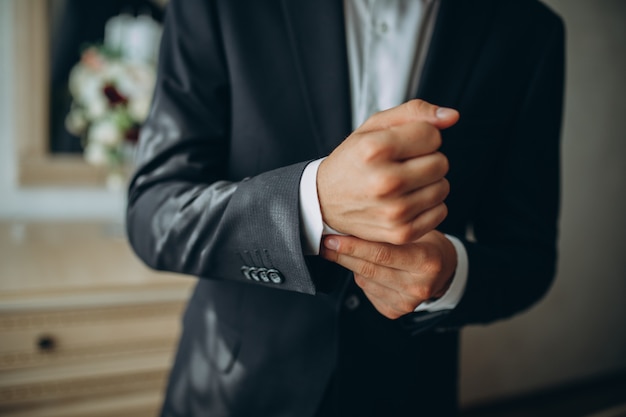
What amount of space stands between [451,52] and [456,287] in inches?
14.4

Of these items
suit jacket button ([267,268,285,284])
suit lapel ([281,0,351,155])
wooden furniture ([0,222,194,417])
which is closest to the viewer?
suit jacket button ([267,268,285,284])

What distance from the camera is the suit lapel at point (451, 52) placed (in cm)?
69

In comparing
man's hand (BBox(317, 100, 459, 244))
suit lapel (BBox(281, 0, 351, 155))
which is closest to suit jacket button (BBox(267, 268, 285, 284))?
man's hand (BBox(317, 100, 459, 244))

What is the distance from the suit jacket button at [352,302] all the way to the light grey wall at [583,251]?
6.11 feet

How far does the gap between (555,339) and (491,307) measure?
2229 millimetres

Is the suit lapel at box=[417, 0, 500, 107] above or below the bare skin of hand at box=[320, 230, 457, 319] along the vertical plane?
above

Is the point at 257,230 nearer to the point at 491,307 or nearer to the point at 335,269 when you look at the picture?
the point at 335,269

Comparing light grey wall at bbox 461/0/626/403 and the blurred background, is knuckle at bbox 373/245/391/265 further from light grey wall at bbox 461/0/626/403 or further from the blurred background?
light grey wall at bbox 461/0/626/403

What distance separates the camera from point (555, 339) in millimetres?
2562

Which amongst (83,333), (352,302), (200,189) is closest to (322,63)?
(200,189)

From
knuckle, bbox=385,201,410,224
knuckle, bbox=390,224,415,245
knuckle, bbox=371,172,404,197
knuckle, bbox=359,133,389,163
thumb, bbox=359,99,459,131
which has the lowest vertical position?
knuckle, bbox=390,224,415,245

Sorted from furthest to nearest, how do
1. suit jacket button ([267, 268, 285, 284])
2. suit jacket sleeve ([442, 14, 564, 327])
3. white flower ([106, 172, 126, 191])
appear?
1. white flower ([106, 172, 126, 191])
2. suit jacket sleeve ([442, 14, 564, 327])
3. suit jacket button ([267, 268, 285, 284])

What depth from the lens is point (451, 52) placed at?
700mm

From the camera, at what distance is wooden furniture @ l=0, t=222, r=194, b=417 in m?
1.15
